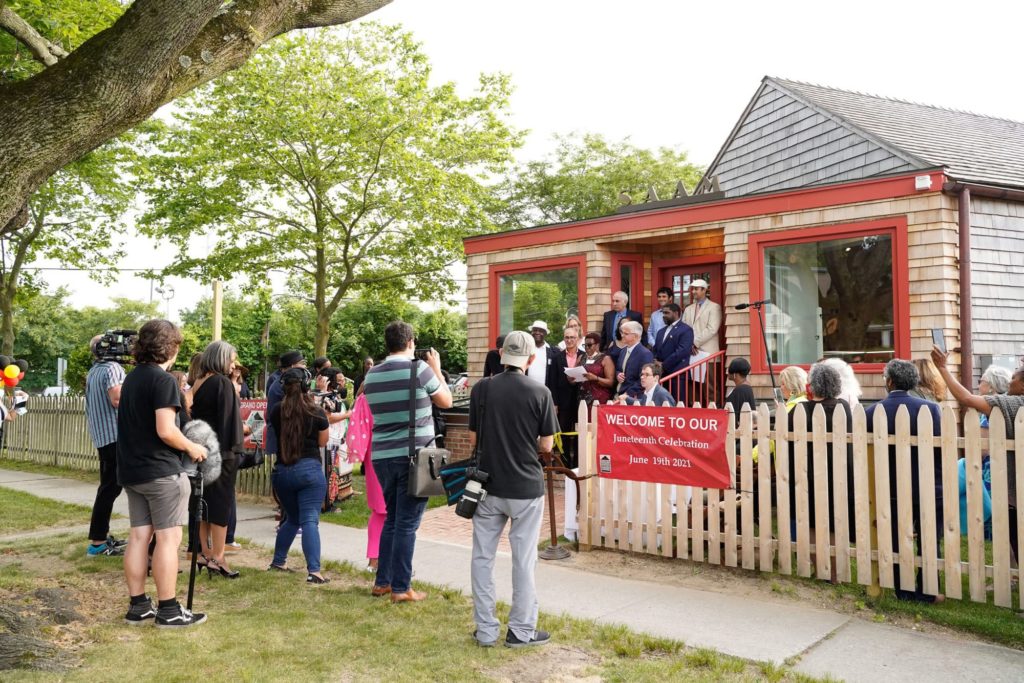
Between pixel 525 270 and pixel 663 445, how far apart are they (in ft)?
19.6

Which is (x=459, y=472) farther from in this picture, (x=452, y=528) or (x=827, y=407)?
(x=452, y=528)

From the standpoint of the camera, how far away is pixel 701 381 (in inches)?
378

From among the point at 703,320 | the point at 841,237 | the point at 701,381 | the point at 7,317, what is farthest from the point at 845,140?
the point at 7,317

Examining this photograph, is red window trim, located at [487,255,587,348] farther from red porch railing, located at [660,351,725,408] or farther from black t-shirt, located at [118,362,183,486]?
black t-shirt, located at [118,362,183,486]

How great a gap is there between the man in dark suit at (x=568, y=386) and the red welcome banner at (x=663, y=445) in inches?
97.8

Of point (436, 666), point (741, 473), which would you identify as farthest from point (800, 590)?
point (436, 666)

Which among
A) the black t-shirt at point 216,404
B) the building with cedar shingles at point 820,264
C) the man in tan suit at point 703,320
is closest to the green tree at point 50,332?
the building with cedar shingles at point 820,264

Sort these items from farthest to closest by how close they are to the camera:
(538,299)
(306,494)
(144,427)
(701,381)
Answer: (538,299) < (701,381) < (306,494) < (144,427)

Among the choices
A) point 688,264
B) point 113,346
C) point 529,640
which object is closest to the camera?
point 529,640

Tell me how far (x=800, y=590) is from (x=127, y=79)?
19.0 ft

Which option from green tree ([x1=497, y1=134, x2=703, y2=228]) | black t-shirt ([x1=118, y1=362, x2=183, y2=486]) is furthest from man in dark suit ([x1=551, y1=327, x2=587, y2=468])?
green tree ([x1=497, y1=134, x2=703, y2=228])

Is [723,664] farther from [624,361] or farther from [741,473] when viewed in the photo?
[624,361]

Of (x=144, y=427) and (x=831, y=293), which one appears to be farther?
(x=831, y=293)

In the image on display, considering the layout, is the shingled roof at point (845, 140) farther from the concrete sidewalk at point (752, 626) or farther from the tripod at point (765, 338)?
the concrete sidewalk at point (752, 626)
